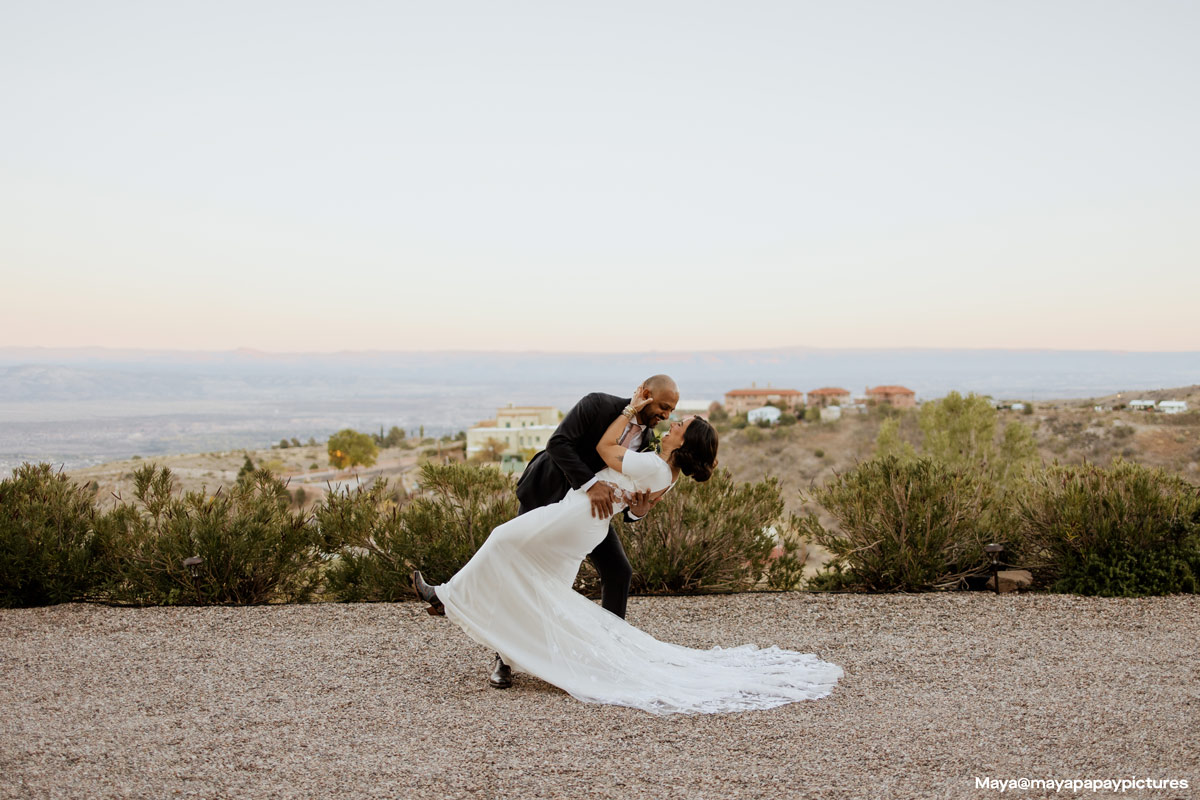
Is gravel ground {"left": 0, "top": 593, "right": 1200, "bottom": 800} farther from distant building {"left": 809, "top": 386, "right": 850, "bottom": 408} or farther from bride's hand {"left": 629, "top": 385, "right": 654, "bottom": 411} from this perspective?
distant building {"left": 809, "top": 386, "right": 850, "bottom": 408}

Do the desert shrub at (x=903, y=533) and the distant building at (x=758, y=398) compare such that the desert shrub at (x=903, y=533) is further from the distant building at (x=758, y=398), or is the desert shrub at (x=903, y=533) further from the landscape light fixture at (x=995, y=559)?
the distant building at (x=758, y=398)

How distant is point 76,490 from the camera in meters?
7.61

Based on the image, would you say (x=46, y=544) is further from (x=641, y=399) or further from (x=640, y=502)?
(x=641, y=399)

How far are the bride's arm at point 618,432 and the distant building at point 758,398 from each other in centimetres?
7557

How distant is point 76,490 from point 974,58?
2047 centimetres

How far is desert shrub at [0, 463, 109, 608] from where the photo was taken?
6.87 m

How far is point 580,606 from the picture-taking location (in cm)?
466

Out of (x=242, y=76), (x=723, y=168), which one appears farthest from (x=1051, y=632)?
(x=723, y=168)

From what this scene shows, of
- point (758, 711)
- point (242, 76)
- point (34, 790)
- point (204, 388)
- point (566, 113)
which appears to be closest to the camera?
point (34, 790)

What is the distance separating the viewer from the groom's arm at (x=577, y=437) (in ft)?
15.1

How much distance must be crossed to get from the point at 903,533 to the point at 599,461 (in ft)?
12.2

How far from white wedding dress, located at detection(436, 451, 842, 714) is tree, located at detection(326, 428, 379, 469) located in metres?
45.0

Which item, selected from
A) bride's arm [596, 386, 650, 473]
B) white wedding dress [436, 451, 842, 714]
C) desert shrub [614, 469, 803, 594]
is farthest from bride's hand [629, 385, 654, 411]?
desert shrub [614, 469, 803, 594]

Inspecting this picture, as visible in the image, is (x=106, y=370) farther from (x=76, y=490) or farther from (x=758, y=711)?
(x=758, y=711)
